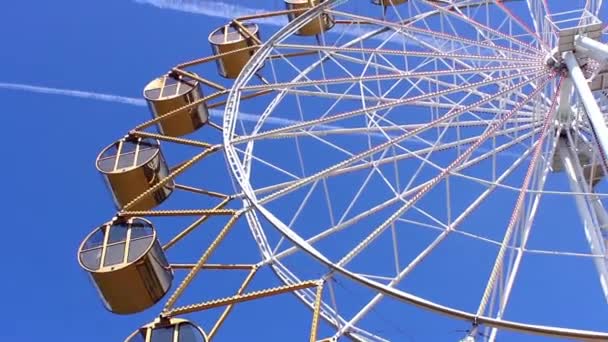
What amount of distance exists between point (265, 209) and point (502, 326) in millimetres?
4917

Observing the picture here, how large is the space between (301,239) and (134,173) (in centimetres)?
564

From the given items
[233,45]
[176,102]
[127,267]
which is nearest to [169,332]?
[127,267]

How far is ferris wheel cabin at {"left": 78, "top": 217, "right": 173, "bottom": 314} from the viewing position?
14.0 m

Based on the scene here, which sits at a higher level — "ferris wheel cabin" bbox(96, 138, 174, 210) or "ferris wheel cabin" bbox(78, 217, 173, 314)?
"ferris wheel cabin" bbox(96, 138, 174, 210)

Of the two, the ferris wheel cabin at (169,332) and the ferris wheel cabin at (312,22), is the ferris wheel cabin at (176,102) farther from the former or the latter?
the ferris wheel cabin at (169,332)

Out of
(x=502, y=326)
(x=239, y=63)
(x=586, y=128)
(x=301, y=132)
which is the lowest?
(x=502, y=326)

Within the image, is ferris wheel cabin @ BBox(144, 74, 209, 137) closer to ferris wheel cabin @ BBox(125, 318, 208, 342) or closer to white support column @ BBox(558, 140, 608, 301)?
ferris wheel cabin @ BBox(125, 318, 208, 342)

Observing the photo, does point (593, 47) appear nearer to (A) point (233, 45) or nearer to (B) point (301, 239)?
(B) point (301, 239)

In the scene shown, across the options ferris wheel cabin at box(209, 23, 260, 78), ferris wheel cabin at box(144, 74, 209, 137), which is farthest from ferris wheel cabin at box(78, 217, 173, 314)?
ferris wheel cabin at box(209, 23, 260, 78)

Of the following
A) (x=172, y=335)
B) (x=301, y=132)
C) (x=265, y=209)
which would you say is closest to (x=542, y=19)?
(x=301, y=132)

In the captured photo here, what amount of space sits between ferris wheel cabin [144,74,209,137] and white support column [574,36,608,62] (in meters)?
8.67

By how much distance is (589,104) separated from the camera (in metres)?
13.4

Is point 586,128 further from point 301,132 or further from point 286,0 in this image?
point 286,0

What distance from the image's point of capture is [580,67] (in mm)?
15625
